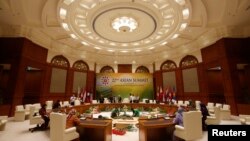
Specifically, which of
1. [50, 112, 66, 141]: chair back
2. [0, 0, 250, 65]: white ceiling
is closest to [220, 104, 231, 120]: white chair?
[0, 0, 250, 65]: white ceiling

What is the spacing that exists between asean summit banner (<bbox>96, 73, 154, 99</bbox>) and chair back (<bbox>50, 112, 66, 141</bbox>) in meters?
10.5

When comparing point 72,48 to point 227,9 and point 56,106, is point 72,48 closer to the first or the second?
point 56,106

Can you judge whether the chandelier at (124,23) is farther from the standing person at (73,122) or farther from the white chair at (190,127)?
the white chair at (190,127)

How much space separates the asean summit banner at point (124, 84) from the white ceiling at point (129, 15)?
3482 mm

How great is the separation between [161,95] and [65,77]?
9.08 meters

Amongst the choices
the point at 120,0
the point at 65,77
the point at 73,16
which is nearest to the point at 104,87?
the point at 65,77

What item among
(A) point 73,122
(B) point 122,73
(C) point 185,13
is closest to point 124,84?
(B) point 122,73

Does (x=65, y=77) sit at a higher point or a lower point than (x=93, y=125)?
higher

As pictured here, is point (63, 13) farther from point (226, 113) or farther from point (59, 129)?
point (226, 113)

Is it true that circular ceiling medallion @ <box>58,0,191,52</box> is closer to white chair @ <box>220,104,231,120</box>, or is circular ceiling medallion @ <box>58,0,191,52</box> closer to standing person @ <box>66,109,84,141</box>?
standing person @ <box>66,109,84,141</box>

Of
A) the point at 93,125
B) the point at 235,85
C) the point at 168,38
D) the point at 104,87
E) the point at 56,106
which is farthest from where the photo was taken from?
the point at 104,87

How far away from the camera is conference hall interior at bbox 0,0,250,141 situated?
16.6 ft

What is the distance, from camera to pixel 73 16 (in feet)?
24.8

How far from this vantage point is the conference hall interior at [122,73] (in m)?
5.06
